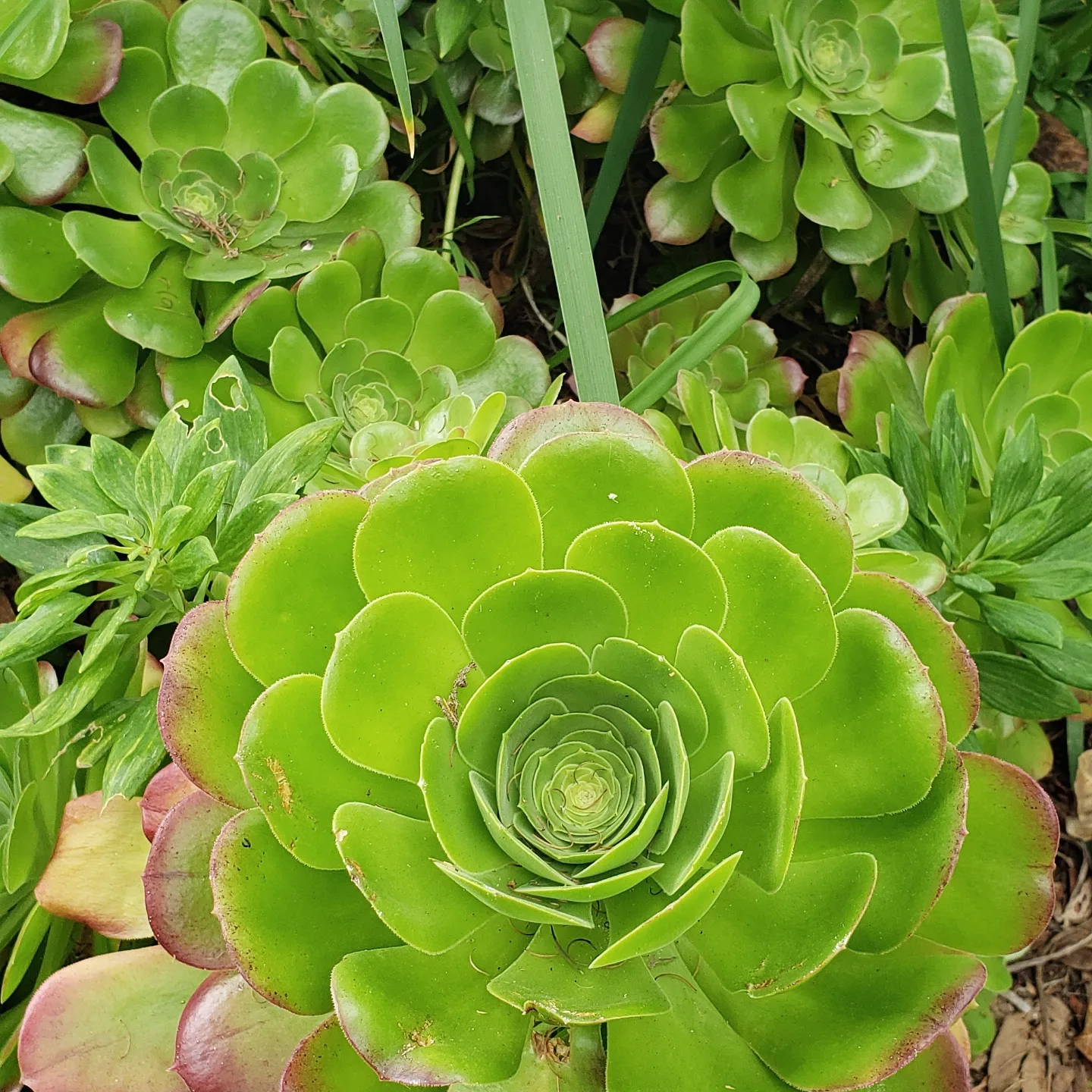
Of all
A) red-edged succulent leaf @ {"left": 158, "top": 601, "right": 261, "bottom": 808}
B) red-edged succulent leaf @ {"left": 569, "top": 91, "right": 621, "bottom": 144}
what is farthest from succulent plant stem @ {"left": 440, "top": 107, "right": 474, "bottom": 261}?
red-edged succulent leaf @ {"left": 158, "top": 601, "right": 261, "bottom": 808}

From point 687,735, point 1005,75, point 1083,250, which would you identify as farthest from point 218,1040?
point 1083,250

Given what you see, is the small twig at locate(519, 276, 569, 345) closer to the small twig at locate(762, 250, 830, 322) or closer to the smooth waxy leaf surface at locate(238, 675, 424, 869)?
the small twig at locate(762, 250, 830, 322)

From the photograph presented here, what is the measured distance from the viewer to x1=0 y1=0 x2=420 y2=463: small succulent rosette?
84cm

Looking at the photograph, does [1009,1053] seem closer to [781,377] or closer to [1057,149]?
[781,377]

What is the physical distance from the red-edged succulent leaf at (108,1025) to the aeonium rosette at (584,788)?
0.09 m

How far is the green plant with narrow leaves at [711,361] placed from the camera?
1.09 m

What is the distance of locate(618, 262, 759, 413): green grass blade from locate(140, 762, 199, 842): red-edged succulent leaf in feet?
1.65

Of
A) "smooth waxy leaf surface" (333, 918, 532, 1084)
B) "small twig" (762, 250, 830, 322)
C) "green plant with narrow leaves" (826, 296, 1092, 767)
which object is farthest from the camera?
"small twig" (762, 250, 830, 322)

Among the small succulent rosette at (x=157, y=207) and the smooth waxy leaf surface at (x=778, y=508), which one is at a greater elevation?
the small succulent rosette at (x=157, y=207)

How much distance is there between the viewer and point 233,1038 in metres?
0.51

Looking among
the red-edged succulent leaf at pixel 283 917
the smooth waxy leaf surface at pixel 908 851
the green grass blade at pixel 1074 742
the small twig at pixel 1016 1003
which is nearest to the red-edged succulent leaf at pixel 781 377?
the green grass blade at pixel 1074 742

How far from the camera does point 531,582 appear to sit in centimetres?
48

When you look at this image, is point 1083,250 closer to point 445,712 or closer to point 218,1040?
point 445,712

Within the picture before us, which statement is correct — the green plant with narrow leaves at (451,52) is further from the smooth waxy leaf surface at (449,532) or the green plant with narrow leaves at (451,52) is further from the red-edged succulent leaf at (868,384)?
the smooth waxy leaf surface at (449,532)
